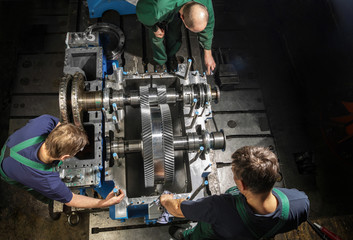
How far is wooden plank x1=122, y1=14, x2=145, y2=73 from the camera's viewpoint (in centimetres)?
303

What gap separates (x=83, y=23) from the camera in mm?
3232

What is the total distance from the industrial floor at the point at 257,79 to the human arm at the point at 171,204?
1.16m

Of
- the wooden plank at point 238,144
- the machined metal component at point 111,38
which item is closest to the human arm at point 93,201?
the wooden plank at point 238,144

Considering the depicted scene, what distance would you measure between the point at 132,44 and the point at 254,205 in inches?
94.4

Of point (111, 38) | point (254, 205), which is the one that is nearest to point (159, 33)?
point (111, 38)

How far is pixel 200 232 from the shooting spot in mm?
2088

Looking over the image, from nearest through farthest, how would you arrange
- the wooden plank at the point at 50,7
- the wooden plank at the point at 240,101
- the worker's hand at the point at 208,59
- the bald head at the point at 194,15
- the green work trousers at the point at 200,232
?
the green work trousers at the point at 200,232 → the bald head at the point at 194,15 → the worker's hand at the point at 208,59 → the wooden plank at the point at 240,101 → the wooden plank at the point at 50,7

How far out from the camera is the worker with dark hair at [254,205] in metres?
1.62

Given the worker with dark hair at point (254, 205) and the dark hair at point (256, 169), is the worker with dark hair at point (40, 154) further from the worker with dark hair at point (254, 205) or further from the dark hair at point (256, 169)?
the dark hair at point (256, 169)

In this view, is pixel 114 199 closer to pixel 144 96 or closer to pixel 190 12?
pixel 144 96

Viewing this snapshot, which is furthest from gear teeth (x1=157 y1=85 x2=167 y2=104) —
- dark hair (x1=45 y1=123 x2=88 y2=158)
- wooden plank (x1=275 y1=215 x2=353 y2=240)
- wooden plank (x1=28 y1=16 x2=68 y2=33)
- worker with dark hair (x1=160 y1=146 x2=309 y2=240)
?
wooden plank (x1=28 y1=16 x2=68 y2=33)

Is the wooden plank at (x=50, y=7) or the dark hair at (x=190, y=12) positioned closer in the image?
the dark hair at (x=190, y=12)

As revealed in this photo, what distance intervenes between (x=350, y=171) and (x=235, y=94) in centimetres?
187

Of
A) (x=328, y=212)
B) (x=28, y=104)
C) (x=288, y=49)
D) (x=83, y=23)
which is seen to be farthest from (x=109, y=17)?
(x=328, y=212)
